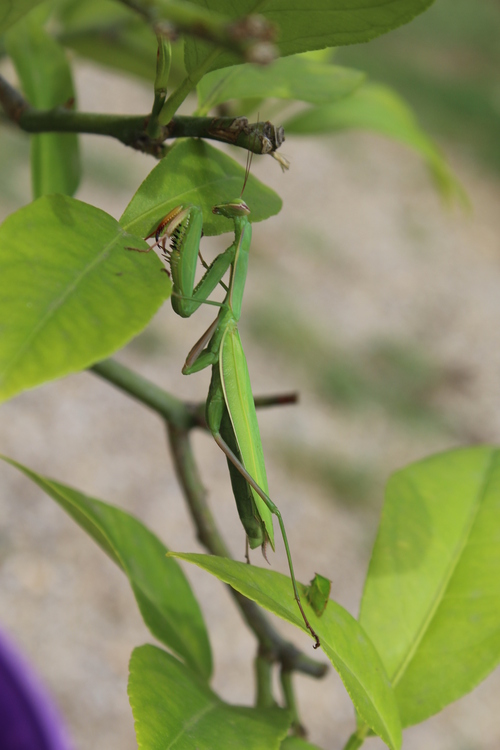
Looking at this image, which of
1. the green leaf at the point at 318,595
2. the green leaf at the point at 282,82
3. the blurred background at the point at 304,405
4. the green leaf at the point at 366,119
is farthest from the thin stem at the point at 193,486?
the blurred background at the point at 304,405

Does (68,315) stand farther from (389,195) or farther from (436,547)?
(389,195)

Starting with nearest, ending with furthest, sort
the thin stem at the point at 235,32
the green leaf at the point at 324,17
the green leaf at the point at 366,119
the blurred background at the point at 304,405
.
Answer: the thin stem at the point at 235,32 < the green leaf at the point at 324,17 < the green leaf at the point at 366,119 < the blurred background at the point at 304,405

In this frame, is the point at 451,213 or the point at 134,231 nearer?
the point at 134,231

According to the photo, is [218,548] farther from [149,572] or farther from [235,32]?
[235,32]

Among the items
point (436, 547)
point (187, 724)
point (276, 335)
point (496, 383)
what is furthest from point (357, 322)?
point (187, 724)

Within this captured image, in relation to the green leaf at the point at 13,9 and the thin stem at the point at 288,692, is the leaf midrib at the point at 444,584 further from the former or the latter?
the green leaf at the point at 13,9

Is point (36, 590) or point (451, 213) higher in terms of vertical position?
point (451, 213)

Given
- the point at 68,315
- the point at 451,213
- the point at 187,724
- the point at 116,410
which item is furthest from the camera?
the point at 451,213
